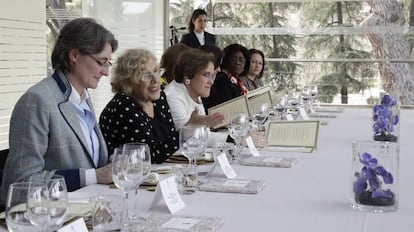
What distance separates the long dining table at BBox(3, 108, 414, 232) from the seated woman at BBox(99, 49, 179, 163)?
0.65 m

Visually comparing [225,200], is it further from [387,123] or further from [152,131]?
[387,123]

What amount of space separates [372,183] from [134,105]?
1402 mm

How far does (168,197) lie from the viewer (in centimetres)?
169

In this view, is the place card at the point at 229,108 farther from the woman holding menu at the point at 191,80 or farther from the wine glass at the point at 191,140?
the wine glass at the point at 191,140

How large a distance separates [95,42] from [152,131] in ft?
2.38

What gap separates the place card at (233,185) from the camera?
1949 millimetres

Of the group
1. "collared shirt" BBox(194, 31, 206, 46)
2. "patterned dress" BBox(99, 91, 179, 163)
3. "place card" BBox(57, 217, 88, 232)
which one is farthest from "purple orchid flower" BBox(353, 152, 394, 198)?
"collared shirt" BBox(194, 31, 206, 46)

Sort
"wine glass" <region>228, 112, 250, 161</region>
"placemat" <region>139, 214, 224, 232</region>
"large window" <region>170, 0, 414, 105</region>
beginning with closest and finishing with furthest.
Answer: "placemat" <region>139, 214, 224, 232</region>, "wine glass" <region>228, 112, 250, 161</region>, "large window" <region>170, 0, 414, 105</region>

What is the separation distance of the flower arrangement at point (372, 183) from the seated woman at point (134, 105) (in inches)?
47.2

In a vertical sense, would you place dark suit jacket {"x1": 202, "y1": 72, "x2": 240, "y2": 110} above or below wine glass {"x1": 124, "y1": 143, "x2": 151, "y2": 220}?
below

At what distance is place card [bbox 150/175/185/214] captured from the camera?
168 centimetres

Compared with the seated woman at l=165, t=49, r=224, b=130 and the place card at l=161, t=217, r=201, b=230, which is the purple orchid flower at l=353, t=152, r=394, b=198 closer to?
the place card at l=161, t=217, r=201, b=230

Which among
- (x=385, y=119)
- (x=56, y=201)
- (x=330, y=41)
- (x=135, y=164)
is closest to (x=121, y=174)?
(x=135, y=164)

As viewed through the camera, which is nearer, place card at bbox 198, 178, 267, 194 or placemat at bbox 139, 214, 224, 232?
placemat at bbox 139, 214, 224, 232
